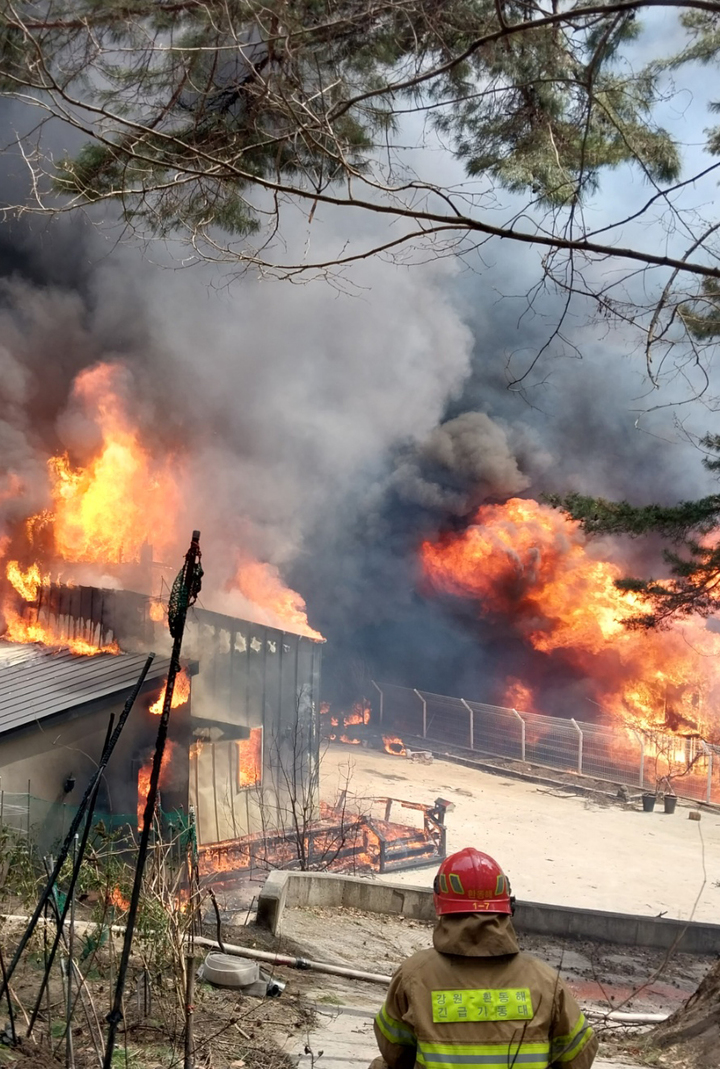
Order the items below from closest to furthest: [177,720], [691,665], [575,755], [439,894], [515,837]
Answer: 1. [439,894]
2. [177,720]
3. [515,837]
4. [575,755]
5. [691,665]

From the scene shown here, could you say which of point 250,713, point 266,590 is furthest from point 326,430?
point 250,713

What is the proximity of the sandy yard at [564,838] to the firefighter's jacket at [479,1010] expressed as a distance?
26.9 ft

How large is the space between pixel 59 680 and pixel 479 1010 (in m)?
12.6

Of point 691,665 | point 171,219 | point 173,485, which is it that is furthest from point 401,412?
point 171,219

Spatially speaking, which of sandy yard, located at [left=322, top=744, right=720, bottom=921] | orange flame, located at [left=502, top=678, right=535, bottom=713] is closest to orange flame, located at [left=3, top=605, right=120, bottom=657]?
sandy yard, located at [left=322, top=744, right=720, bottom=921]

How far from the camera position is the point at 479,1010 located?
219 cm

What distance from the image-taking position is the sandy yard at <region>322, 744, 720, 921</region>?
42.3 feet

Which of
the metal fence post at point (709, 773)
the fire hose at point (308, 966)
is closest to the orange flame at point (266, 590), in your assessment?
the metal fence post at point (709, 773)

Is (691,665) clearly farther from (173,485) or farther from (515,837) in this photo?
(173,485)

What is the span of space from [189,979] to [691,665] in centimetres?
2773

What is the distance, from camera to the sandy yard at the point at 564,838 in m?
12.9

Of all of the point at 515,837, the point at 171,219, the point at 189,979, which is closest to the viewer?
the point at 189,979

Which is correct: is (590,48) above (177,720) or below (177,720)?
above

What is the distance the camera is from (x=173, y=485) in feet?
94.5
